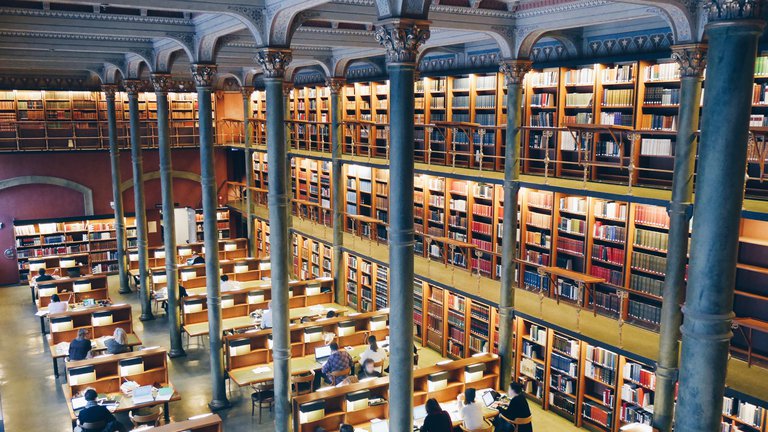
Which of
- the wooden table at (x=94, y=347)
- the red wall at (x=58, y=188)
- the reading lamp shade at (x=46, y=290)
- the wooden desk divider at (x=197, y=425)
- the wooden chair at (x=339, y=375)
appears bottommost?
the wooden table at (x=94, y=347)

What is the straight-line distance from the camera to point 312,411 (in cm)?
796

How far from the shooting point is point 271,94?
7699 mm

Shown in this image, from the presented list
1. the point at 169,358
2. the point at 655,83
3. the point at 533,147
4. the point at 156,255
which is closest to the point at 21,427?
the point at 169,358

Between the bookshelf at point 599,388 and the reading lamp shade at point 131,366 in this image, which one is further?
the reading lamp shade at point 131,366

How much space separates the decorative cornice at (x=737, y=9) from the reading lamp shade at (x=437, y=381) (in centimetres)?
662

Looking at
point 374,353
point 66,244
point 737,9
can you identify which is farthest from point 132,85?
point 737,9

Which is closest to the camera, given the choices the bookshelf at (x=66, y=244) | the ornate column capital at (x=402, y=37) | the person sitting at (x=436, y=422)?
the ornate column capital at (x=402, y=37)

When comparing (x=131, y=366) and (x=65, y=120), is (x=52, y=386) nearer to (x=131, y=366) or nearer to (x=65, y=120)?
(x=131, y=366)

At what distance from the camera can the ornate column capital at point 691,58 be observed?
6.75m

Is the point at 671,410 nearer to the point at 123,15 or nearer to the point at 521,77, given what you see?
the point at 521,77

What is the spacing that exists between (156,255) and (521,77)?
12015mm

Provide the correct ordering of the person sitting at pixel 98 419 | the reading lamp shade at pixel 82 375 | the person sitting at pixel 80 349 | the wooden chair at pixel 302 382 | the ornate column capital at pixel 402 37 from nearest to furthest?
the ornate column capital at pixel 402 37, the person sitting at pixel 98 419, the reading lamp shade at pixel 82 375, the wooden chair at pixel 302 382, the person sitting at pixel 80 349

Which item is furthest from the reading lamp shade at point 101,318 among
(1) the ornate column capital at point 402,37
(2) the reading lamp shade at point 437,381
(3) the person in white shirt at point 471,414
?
(1) the ornate column capital at point 402,37

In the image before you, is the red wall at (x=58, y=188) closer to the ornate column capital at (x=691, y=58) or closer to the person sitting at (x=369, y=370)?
the person sitting at (x=369, y=370)
